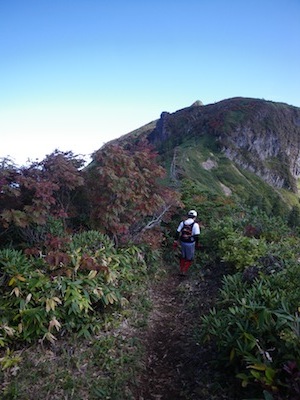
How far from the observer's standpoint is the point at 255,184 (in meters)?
70.2

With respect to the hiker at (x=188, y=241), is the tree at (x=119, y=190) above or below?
above

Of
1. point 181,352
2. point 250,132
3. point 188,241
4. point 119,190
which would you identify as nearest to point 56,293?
point 181,352

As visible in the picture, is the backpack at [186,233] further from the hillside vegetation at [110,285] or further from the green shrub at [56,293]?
the green shrub at [56,293]

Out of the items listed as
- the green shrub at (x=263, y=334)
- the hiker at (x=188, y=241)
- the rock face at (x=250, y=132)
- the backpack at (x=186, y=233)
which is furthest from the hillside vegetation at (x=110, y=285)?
the rock face at (x=250, y=132)

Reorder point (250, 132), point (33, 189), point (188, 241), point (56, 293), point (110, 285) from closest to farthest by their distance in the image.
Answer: point (56, 293)
point (110, 285)
point (33, 189)
point (188, 241)
point (250, 132)

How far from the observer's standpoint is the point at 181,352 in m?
4.93

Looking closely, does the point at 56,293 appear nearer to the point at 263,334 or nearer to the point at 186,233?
the point at 263,334

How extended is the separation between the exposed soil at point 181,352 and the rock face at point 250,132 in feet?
214

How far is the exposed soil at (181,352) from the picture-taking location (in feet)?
13.2

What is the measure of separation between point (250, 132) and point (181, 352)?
82.1 meters

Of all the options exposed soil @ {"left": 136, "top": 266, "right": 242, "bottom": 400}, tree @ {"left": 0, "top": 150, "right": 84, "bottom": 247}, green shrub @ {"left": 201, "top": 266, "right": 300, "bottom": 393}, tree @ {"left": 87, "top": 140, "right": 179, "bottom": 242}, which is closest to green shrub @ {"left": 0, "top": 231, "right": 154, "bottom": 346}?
tree @ {"left": 0, "top": 150, "right": 84, "bottom": 247}

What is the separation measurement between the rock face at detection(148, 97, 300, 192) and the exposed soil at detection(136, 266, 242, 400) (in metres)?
65.4

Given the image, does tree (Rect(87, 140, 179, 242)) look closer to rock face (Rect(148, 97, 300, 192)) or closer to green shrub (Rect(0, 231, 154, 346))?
green shrub (Rect(0, 231, 154, 346))

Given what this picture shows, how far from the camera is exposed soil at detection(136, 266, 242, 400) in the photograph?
4.02 meters
